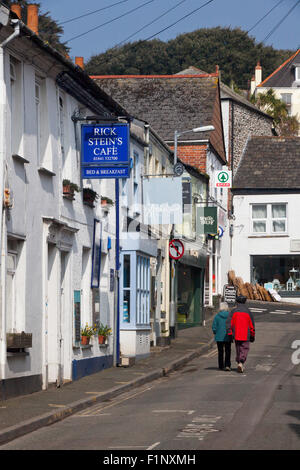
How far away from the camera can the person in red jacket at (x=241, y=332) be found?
2195 centimetres

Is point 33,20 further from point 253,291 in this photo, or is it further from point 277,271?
point 277,271

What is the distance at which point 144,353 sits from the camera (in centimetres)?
2619

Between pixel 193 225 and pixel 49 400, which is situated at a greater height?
pixel 193 225

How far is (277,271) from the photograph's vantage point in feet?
169

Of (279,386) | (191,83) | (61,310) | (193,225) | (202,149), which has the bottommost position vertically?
(279,386)

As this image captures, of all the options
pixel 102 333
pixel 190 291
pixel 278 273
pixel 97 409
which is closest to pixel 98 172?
pixel 102 333

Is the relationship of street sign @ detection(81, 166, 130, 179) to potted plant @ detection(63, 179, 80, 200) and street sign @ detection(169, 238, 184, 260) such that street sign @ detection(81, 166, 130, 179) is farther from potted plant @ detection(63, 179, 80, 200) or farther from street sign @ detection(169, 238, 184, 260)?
street sign @ detection(169, 238, 184, 260)

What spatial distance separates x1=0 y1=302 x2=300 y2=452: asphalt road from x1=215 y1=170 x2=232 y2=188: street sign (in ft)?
71.5

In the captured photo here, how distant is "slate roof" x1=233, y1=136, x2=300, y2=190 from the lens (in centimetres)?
5166

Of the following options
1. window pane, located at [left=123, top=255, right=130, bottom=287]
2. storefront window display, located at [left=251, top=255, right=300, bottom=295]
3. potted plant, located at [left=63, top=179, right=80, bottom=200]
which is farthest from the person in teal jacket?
storefront window display, located at [left=251, top=255, right=300, bottom=295]

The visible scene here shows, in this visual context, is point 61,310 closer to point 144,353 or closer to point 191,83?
point 144,353

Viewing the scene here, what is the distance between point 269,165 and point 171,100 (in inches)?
434

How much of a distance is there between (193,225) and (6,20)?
25.2 meters

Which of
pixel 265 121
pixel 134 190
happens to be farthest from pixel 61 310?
pixel 265 121
